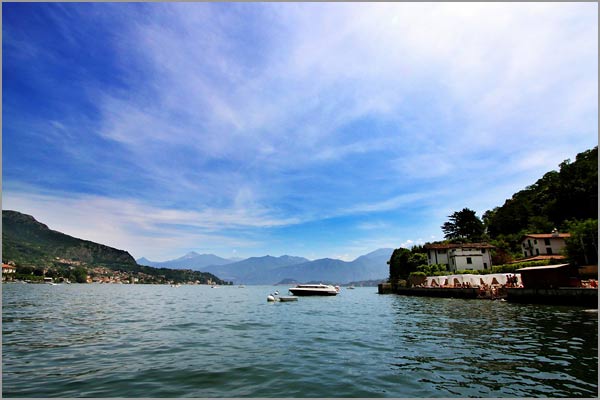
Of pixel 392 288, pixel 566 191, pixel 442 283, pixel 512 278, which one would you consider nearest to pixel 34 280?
pixel 392 288

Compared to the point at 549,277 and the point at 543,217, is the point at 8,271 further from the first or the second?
the point at 543,217

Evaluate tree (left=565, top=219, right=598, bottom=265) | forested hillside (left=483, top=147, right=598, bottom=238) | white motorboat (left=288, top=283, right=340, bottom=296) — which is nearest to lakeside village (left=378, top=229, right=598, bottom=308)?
tree (left=565, top=219, right=598, bottom=265)

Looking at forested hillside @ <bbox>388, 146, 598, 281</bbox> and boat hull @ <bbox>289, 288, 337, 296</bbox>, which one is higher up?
forested hillside @ <bbox>388, 146, 598, 281</bbox>

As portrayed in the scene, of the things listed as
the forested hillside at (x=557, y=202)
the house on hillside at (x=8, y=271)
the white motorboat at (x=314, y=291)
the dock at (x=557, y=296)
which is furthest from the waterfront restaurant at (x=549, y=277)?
the house on hillside at (x=8, y=271)

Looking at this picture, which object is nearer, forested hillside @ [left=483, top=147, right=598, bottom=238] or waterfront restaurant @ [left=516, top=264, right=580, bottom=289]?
waterfront restaurant @ [left=516, top=264, right=580, bottom=289]

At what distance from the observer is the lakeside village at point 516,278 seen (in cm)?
3767

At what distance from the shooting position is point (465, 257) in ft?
248

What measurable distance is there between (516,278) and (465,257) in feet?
80.5

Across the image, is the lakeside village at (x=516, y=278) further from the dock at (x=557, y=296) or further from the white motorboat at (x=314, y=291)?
the white motorboat at (x=314, y=291)

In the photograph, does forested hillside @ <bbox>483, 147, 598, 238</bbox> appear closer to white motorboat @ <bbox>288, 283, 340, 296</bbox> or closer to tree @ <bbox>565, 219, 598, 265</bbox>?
tree @ <bbox>565, 219, 598, 265</bbox>

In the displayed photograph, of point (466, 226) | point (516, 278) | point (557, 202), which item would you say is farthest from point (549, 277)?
point (466, 226)

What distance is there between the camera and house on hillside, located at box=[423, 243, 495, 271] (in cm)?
7525

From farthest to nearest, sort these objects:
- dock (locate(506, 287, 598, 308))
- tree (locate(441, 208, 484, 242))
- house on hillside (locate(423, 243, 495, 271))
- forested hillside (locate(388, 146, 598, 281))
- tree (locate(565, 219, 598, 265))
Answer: tree (locate(441, 208, 484, 242)) → house on hillside (locate(423, 243, 495, 271)) → forested hillside (locate(388, 146, 598, 281)) → tree (locate(565, 219, 598, 265)) → dock (locate(506, 287, 598, 308))

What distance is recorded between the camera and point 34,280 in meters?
169
